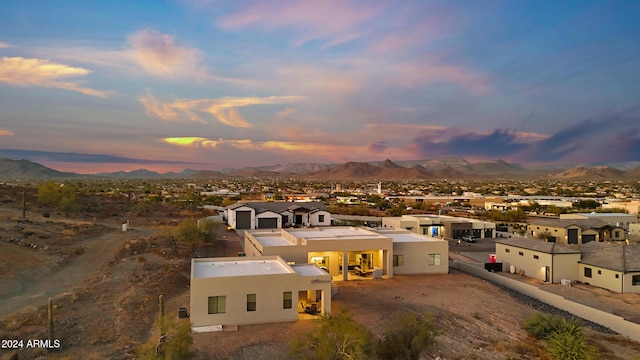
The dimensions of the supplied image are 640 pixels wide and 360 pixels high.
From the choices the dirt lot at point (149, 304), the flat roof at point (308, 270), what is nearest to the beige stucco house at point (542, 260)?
the dirt lot at point (149, 304)

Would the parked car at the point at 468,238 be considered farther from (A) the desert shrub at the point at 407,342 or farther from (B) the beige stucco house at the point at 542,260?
(A) the desert shrub at the point at 407,342

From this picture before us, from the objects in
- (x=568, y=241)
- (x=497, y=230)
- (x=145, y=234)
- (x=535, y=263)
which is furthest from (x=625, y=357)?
(x=145, y=234)

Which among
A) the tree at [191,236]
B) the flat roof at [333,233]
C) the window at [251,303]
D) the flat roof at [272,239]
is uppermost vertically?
the flat roof at [333,233]

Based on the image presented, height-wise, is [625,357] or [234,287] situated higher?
[234,287]

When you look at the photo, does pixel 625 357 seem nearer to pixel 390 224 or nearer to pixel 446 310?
pixel 446 310

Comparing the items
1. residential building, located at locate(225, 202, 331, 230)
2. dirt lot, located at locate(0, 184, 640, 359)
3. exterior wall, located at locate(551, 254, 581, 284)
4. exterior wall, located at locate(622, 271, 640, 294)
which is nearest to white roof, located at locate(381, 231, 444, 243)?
dirt lot, located at locate(0, 184, 640, 359)

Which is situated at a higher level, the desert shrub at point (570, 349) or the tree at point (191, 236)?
the tree at point (191, 236)
